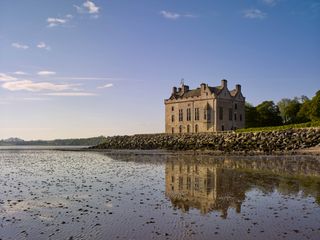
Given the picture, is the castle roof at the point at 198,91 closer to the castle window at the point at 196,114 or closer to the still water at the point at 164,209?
the castle window at the point at 196,114

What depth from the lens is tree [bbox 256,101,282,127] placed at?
98.8 meters

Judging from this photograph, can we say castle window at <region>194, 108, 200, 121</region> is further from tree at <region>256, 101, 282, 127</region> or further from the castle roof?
tree at <region>256, 101, 282, 127</region>

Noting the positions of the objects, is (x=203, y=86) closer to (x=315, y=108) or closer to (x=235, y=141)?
(x=315, y=108)

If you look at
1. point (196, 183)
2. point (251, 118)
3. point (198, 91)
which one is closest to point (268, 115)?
point (251, 118)

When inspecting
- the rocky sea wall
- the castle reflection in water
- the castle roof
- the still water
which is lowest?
the still water

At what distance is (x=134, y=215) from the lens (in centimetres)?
1257

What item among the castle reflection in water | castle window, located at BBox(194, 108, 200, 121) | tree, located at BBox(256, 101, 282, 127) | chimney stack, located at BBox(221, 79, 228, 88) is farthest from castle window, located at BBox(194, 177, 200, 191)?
tree, located at BBox(256, 101, 282, 127)

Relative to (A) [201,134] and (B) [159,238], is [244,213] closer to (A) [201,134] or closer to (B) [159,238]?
(B) [159,238]

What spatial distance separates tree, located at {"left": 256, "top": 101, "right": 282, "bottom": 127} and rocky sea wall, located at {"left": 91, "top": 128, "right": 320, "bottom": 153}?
98.2ft

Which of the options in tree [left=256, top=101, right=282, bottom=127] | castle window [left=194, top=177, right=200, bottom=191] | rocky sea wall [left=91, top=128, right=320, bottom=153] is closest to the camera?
castle window [left=194, top=177, right=200, bottom=191]

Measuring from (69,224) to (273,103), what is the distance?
9709cm

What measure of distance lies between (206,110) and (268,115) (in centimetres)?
2422

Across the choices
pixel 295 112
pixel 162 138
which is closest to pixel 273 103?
pixel 295 112

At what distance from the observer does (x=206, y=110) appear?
84.2 metres
